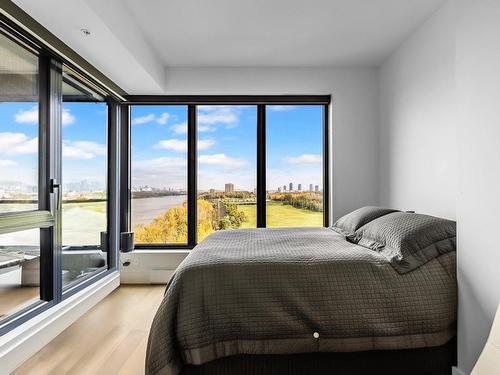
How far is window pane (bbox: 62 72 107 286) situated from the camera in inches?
123

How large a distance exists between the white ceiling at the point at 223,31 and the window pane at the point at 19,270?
57.6 inches

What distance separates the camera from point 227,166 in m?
4.38

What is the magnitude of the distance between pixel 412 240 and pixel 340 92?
8.33 ft

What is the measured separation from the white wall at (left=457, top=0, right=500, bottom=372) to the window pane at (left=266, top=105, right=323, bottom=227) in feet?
8.41

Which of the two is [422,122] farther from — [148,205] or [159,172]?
[148,205]

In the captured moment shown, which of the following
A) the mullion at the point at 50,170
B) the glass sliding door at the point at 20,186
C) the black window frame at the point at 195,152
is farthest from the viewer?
the black window frame at the point at 195,152

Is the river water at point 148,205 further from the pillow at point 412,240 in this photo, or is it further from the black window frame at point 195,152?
the pillow at point 412,240

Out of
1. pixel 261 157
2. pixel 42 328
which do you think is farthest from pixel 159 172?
pixel 42 328

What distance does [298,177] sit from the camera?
4.38 metres

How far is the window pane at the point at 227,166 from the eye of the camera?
4367 mm

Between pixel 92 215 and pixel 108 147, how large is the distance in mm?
855

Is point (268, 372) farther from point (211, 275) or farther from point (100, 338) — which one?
point (100, 338)

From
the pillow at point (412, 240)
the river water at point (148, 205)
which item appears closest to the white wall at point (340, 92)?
the river water at point (148, 205)

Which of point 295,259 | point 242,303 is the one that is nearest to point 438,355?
point 295,259
